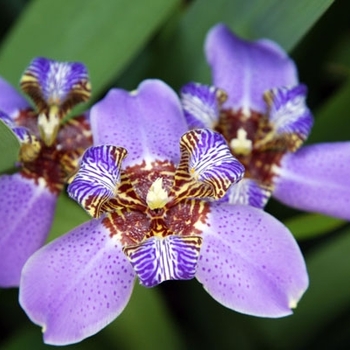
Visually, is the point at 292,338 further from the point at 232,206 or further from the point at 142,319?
the point at 232,206

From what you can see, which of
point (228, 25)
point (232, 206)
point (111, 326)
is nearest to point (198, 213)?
point (232, 206)

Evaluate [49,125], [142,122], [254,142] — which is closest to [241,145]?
[254,142]

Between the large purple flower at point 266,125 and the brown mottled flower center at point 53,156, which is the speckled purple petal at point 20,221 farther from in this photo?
the large purple flower at point 266,125

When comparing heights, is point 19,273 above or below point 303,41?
below

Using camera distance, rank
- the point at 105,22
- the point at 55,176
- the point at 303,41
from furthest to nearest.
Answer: the point at 303,41, the point at 105,22, the point at 55,176

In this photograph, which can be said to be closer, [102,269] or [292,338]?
[102,269]

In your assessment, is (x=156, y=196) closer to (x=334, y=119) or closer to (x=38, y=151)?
(x=38, y=151)

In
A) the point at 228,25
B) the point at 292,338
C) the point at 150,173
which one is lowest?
the point at 292,338
